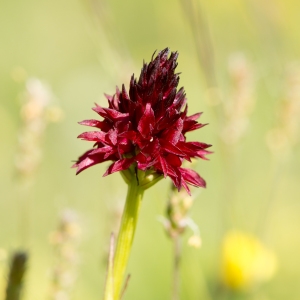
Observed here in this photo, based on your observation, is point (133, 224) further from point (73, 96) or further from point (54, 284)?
point (73, 96)

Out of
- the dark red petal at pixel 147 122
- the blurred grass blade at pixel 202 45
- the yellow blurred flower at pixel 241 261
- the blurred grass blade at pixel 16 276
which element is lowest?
the blurred grass blade at pixel 16 276

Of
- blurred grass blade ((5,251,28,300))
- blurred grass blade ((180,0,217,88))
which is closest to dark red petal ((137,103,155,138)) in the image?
blurred grass blade ((5,251,28,300))

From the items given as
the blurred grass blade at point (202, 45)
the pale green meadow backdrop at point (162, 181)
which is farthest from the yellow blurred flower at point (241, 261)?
the blurred grass blade at point (202, 45)

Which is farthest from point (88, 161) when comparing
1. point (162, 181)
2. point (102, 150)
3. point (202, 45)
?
point (162, 181)

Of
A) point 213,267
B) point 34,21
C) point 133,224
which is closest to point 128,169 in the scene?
point 133,224

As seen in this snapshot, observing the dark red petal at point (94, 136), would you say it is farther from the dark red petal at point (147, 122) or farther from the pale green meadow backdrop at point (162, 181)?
the pale green meadow backdrop at point (162, 181)

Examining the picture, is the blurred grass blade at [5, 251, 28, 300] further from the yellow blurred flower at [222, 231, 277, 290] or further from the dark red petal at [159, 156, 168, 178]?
A: the yellow blurred flower at [222, 231, 277, 290]
